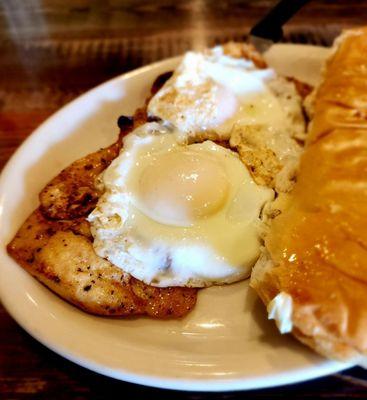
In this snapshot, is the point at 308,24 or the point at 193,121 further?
the point at 308,24

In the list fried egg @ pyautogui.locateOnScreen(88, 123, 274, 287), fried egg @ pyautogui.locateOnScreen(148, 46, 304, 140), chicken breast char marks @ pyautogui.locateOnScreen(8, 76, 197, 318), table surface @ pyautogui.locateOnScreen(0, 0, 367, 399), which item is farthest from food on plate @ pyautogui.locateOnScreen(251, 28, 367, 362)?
table surface @ pyautogui.locateOnScreen(0, 0, 367, 399)

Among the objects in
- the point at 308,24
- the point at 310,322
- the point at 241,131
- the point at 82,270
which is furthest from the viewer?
the point at 308,24

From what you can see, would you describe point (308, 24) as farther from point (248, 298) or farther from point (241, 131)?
point (248, 298)

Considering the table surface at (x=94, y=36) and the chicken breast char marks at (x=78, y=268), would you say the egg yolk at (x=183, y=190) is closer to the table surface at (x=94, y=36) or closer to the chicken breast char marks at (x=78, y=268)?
the chicken breast char marks at (x=78, y=268)

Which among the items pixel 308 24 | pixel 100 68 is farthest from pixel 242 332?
pixel 308 24

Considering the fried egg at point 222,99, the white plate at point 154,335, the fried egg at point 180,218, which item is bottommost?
the white plate at point 154,335

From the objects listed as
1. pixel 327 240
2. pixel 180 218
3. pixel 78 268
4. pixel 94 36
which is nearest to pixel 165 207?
pixel 180 218

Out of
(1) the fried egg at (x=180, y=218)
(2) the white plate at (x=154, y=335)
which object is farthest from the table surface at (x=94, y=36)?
(1) the fried egg at (x=180, y=218)
